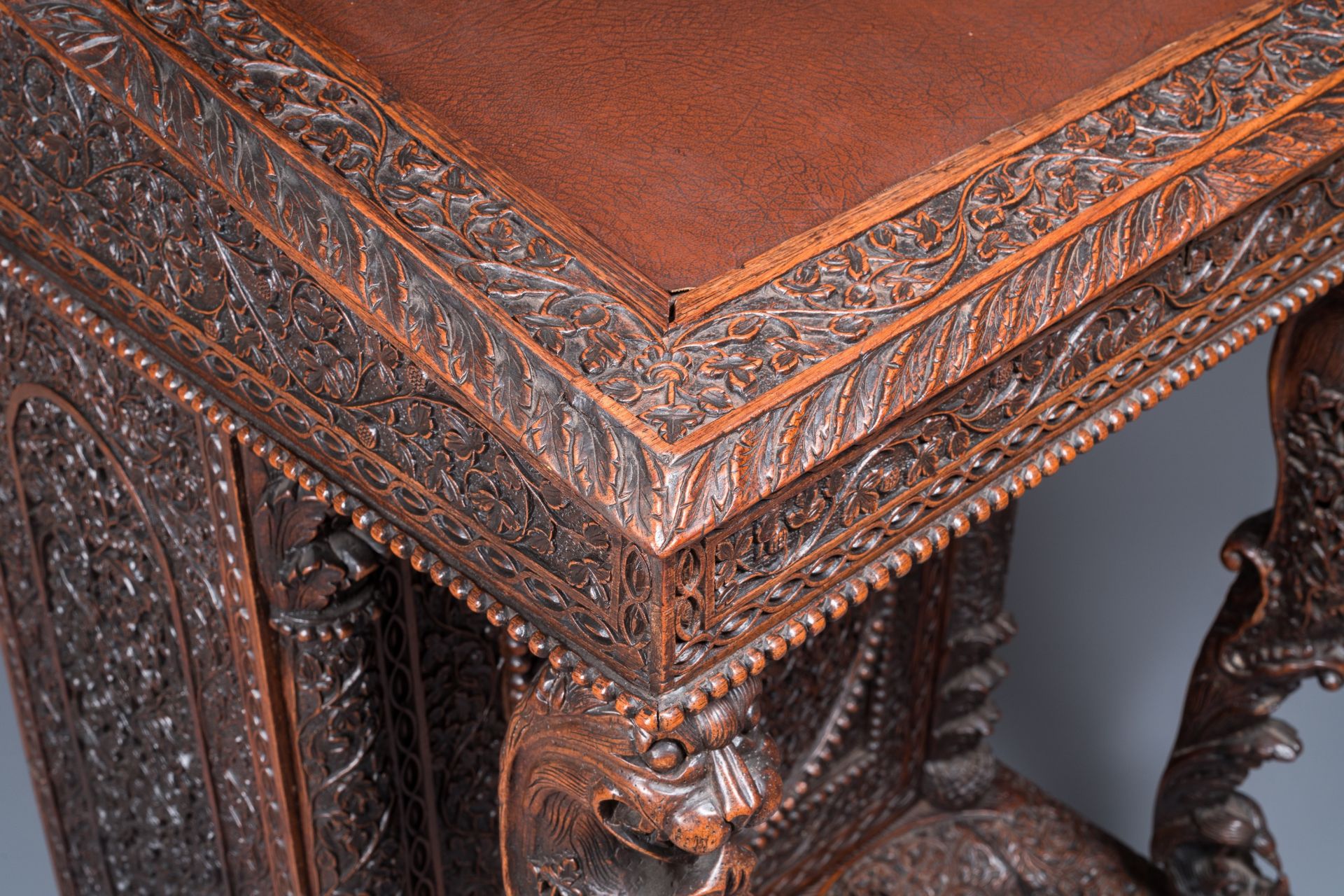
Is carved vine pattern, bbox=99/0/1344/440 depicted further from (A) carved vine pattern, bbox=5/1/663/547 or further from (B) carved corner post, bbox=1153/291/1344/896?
(B) carved corner post, bbox=1153/291/1344/896

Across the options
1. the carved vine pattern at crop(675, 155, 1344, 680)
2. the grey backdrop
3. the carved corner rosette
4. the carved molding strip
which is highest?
the carved molding strip

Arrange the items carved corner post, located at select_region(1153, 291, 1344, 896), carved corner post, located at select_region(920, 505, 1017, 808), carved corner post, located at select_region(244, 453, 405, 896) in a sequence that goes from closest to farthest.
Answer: carved corner post, located at select_region(244, 453, 405, 896) < carved corner post, located at select_region(1153, 291, 1344, 896) < carved corner post, located at select_region(920, 505, 1017, 808)

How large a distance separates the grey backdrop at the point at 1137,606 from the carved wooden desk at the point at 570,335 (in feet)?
3.03

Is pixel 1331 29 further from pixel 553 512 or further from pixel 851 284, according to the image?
pixel 553 512

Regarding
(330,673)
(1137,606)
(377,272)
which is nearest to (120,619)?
(330,673)

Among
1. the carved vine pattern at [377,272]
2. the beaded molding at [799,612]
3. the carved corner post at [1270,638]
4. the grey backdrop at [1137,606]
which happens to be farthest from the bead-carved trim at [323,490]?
the grey backdrop at [1137,606]

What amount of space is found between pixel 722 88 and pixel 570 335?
25cm

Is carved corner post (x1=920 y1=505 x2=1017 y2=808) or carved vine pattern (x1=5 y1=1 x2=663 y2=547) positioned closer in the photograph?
carved vine pattern (x1=5 y1=1 x2=663 y2=547)

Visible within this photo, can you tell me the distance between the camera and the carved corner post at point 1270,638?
5.09 feet

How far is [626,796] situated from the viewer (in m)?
0.98

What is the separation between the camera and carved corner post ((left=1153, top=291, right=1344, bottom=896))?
155cm

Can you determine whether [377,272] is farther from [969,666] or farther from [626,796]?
[969,666]

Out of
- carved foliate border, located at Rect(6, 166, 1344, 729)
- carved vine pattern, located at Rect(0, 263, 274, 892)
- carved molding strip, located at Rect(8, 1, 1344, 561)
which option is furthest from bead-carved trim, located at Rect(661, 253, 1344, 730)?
carved vine pattern, located at Rect(0, 263, 274, 892)

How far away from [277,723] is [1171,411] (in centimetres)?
138
